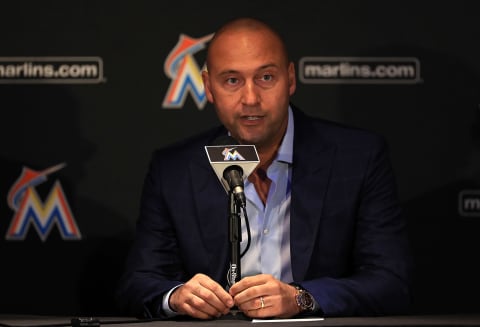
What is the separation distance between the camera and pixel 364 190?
3.37 meters

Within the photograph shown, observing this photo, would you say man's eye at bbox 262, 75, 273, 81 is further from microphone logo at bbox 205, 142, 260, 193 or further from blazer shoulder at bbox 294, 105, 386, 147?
microphone logo at bbox 205, 142, 260, 193

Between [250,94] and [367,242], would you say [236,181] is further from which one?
[367,242]

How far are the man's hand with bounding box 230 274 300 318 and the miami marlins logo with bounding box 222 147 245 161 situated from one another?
39cm

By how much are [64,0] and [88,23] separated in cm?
15

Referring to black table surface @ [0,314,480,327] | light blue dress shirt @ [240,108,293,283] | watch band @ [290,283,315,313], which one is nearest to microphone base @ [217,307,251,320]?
black table surface @ [0,314,480,327]

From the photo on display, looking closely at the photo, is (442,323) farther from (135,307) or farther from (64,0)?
(64,0)

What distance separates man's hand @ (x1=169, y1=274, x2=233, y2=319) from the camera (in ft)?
9.19

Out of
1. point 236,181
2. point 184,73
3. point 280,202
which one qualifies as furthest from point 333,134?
point 236,181

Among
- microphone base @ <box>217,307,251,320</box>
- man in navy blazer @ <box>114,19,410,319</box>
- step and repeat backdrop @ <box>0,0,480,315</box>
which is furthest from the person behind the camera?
step and repeat backdrop @ <box>0,0,480,315</box>

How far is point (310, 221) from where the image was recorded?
10.9ft

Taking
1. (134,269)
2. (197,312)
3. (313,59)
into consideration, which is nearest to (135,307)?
(134,269)

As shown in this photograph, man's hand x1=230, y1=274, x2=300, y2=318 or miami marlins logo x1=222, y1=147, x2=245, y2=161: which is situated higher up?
miami marlins logo x1=222, y1=147, x2=245, y2=161

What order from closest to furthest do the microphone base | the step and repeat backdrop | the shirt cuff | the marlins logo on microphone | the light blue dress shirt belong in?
the marlins logo on microphone, the microphone base, the shirt cuff, the light blue dress shirt, the step and repeat backdrop

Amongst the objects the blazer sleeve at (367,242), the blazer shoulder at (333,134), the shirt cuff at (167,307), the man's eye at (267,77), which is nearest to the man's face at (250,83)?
the man's eye at (267,77)
